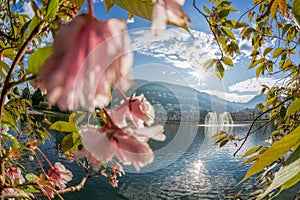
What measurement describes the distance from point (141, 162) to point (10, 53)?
13.4 inches

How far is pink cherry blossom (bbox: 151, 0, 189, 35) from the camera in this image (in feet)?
0.42

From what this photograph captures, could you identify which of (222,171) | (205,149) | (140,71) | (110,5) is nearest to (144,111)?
(140,71)

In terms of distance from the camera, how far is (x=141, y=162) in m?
0.17

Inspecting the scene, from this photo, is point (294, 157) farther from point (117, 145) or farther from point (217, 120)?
point (217, 120)

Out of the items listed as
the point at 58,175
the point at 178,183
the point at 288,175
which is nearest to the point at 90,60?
the point at 288,175

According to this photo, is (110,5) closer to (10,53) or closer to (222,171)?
(10,53)

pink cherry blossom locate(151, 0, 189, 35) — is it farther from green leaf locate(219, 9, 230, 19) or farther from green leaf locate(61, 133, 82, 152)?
green leaf locate(219, 9, 230, 19)

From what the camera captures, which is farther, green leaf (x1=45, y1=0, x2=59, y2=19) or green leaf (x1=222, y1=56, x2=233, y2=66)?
green leaf (x1=222, y1=56, x2=233, y2=66)

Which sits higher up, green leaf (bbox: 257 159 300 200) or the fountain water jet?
the fountain water jet

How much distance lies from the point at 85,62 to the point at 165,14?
4 cm

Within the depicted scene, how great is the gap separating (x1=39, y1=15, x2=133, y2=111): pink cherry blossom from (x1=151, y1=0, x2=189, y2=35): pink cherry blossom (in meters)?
0.01

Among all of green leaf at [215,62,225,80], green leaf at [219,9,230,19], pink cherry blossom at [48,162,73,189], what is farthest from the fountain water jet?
pink cherry blossom at [48,162,73,189]

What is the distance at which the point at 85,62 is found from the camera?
0.12 meters

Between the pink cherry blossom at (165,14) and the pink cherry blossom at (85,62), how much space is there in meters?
0.01
